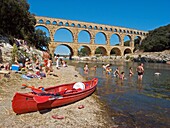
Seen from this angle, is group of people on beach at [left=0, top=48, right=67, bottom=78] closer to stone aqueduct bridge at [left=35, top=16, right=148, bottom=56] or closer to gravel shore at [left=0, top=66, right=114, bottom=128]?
gravel shore at [left=0, top=66, right=114, bottom=128]

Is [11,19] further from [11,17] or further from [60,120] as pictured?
[60,120]

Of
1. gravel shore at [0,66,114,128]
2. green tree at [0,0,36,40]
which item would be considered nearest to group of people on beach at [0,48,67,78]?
A: gravel shore at [0,66,114,128]

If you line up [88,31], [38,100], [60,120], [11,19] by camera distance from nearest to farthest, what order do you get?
1. [60,120]
2. [38,100]
3. [11,19]
4. [88,31]

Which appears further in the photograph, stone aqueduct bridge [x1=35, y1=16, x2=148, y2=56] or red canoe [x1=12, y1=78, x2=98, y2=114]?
stone aqueduct bridge [x1=35, y1=16, x2=148, y2=56]

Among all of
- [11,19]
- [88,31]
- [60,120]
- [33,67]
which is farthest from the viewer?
[88,31]

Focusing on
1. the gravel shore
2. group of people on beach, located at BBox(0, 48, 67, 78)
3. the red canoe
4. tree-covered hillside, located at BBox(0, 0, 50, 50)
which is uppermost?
tree-covered hillside, located at BBox(0, 0, 50, 50)

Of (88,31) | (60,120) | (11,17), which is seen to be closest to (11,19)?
(11,17)

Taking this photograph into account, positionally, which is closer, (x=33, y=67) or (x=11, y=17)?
(x=33, y=67)

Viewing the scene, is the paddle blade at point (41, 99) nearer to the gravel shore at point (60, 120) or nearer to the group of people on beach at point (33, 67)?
the gravel shore at point (60, 120)

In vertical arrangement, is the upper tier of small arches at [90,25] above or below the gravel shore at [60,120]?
above

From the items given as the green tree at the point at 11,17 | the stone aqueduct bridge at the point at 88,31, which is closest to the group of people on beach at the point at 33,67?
the green tree at the point at 11,17

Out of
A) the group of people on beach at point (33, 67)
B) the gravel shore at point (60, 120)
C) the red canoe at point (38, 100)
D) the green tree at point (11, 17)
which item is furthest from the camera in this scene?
the green tree at point (11, 17)

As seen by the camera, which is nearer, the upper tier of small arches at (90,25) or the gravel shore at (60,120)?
the gravel shore at (60,120)

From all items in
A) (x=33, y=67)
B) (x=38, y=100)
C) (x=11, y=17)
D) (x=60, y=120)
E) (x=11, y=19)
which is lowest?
(x=60, y=120)
